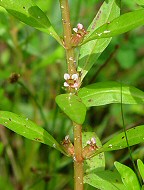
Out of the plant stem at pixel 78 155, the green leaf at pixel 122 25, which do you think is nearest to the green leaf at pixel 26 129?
the plant stem at pixel 78 155

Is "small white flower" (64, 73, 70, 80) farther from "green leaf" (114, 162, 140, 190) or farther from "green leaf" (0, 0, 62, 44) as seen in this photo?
"green leaf" (114, 162, 140, 190)

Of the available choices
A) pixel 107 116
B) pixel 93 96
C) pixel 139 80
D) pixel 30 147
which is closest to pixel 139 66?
pixel 139 80

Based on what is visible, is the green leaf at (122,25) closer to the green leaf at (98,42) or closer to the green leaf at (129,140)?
the green leaf at (98,42)

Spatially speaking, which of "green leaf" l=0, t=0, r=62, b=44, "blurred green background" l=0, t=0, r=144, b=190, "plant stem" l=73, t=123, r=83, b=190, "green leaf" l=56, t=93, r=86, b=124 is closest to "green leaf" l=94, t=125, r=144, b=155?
"plant stem" l=73, t=123, r=83, b=190

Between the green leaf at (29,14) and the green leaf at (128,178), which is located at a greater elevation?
the green leaf at (29,14)

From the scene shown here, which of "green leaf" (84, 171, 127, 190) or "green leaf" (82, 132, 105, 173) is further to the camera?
"green leaf" (82, 132, 105, 173)

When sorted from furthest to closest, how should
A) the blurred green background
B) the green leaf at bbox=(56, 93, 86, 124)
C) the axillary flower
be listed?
1. the blurred green background
2. the axillary flower
3. the green leaf at bbox=(56, 93, 86, 124)

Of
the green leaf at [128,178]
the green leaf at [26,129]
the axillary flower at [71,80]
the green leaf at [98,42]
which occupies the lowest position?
the green leaf at [128,178]
